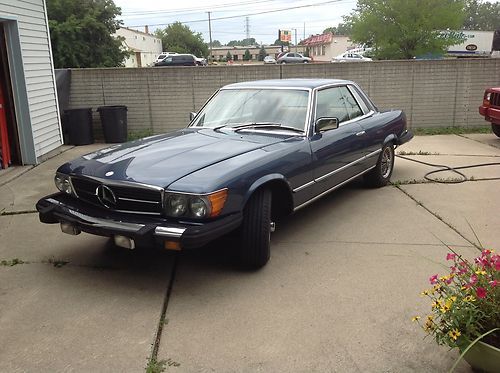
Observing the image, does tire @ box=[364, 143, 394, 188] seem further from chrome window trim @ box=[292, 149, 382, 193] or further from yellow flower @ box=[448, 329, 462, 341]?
yellow flower @ box=[448, 329, 462, 341]

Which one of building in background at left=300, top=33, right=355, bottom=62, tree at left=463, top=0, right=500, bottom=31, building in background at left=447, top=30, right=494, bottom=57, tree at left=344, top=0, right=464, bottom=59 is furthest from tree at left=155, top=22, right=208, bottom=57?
tree at left=344, top=0, right=464, bottom=59

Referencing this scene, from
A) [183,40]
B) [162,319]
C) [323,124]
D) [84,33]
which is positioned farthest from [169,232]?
[183,40]

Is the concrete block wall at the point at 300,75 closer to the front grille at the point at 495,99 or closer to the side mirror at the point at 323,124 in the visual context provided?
the front grille at the point at 495,99

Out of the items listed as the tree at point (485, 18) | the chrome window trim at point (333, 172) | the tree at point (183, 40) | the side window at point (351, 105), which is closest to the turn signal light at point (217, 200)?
the chrome window trim at point (333, 172)

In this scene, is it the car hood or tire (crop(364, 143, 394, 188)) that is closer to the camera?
the car hood

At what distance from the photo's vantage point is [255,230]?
150 inches

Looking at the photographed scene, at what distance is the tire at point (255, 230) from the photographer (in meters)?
3.80

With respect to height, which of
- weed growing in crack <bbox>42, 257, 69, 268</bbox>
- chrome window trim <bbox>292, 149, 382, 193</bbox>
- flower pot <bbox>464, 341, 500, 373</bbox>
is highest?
chrome window trim <bbox>292, 149, 382, 193</bbox>

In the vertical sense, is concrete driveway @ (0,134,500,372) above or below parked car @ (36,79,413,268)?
below

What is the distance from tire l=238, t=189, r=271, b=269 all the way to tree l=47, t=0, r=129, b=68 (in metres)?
25.2

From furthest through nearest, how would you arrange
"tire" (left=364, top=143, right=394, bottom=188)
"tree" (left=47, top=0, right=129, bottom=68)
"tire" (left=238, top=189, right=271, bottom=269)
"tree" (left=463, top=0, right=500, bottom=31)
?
"tree" (left=463, top=0, right=500, bottom=31) < "tree" (left=47, top=0, right=129, bottom=68) < "tire" (left=364, top=143, right=394, bottom=188) < "tire" (left=238, top=189, right=271, bottom=269)

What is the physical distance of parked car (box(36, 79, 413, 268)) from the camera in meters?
3.44

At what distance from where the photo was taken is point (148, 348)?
9.80 feet

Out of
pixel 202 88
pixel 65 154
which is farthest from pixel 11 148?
pixel 202 88
